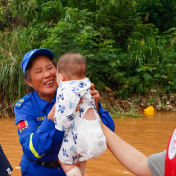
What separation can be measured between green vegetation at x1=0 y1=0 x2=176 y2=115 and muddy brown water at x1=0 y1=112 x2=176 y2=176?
83.7 inches

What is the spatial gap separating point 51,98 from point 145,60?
27.6ft

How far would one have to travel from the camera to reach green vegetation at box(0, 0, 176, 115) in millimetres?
8211

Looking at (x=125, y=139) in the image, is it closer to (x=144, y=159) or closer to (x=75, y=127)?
(x=75, y=127)

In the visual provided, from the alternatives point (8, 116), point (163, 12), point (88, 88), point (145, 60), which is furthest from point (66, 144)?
point (163, 12)

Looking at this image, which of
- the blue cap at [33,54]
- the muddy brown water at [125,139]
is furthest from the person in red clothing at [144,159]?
the muddy brown water at [125,139]

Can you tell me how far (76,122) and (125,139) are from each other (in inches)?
142

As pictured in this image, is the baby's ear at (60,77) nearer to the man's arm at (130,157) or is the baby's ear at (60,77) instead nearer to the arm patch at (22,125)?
the arm patch at (22,125)

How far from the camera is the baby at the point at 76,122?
1684 mm

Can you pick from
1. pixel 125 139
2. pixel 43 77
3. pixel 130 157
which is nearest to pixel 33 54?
pixel 43 77

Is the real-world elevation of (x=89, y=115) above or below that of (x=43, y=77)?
below

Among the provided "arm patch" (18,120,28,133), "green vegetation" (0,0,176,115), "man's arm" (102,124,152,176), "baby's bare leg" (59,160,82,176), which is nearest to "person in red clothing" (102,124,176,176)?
"man's arm" (102,124,152,176)

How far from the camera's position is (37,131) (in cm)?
173

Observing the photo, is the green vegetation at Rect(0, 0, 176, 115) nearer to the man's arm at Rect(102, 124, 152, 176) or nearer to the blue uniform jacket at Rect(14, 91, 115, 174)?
the blue uniform jacket at Rect(14, 91, 115, 174)

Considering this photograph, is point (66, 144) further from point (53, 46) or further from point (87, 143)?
point (53, 46)
